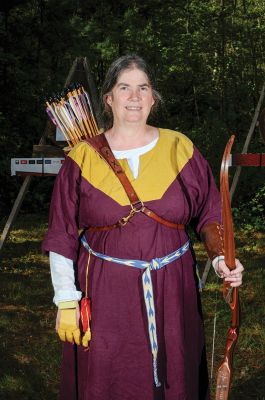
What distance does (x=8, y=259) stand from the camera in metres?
7.33

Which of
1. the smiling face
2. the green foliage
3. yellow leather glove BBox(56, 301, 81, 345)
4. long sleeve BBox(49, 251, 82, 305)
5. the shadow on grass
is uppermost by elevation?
the smiling face

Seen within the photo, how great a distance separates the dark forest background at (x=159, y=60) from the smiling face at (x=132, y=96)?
24.8 feet

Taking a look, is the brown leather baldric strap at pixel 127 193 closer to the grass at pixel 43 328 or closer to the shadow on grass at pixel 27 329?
the grass at pixel 43 328

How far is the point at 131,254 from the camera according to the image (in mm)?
2100

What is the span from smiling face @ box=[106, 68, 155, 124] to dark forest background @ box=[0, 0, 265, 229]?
7.57m

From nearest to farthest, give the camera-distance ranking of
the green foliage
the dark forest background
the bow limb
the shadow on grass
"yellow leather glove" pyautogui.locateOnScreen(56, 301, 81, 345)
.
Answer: the bow limb → "yellow leather glove" pyautogui.locateOnScreen(56, 301, 81, 345) → the shadow on grass → the green foliage → the dark forest background

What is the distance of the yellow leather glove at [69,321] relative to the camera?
2072 millimetres

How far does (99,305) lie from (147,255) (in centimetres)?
27

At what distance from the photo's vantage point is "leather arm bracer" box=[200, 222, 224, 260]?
2.10 meters

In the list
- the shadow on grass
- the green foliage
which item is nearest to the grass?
the shadow on grass

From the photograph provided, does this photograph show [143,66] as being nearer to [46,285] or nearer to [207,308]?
[207,308]

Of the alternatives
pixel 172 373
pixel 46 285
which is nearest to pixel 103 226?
pixel 172 373

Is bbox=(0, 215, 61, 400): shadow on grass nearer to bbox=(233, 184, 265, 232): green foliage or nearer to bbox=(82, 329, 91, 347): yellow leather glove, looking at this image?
bbox=(82, 329, 91, 347): yellow leather glove

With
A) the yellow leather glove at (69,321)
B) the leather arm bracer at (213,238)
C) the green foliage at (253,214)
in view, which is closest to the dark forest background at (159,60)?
the green foliage at (253,214)
